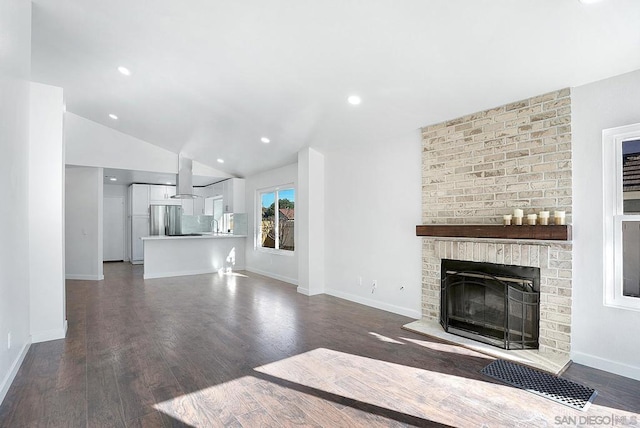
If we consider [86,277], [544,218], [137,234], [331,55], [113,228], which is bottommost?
[86,277]

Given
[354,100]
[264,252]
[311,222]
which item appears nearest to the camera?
[354,100]

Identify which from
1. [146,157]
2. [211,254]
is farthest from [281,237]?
[146,157]

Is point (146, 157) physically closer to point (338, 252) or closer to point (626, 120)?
point (338, 252)

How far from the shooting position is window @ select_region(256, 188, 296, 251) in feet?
23.2

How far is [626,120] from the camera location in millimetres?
2742

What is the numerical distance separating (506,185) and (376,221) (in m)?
1.88

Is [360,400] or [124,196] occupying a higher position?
[124,196]

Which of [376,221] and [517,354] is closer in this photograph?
[517,354]

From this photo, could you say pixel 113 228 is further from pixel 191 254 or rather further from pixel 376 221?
pixel 376 221

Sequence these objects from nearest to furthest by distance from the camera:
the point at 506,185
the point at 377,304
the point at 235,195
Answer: the point at 506,185
the point at 377,304
the point at 235,195

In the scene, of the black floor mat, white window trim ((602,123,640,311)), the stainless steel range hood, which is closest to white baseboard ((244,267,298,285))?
the stainless steel range hood

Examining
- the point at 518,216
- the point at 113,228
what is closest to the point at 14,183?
the point at 518,216

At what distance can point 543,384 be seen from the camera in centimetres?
258

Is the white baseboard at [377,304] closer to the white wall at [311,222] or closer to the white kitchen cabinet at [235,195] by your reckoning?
the white wall at [311,222]
